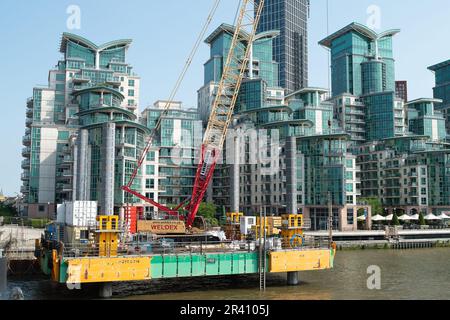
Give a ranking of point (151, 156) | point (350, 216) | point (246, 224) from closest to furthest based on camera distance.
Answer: point (246, 224) → point (350, 216) → point (151, 156)

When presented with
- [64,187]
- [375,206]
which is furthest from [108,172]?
[375,206]

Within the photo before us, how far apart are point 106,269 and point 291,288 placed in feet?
56.1

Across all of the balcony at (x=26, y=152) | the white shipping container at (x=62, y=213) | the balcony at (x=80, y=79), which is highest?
the balcony at (x=80, y=79)

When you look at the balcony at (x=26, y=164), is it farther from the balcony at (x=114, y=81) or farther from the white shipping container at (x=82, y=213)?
the white shipping container at (x=82, y=213)

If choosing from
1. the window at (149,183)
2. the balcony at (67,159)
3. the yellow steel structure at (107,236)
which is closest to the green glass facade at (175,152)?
the window at (149,183)

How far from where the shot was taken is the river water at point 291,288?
133ft

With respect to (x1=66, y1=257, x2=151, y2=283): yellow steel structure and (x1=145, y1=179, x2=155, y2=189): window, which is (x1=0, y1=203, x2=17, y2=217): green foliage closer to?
(x1=145, y1=179, x2=155, y2=189): window

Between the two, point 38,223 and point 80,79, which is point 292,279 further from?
point 80,79

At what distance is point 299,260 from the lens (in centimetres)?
4338

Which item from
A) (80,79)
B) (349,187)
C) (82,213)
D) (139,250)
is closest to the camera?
(139,250)

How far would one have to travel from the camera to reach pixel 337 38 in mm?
183000

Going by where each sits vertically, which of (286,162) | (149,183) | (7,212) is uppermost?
(286,162)

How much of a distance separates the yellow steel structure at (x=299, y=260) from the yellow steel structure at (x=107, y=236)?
13721 mm
